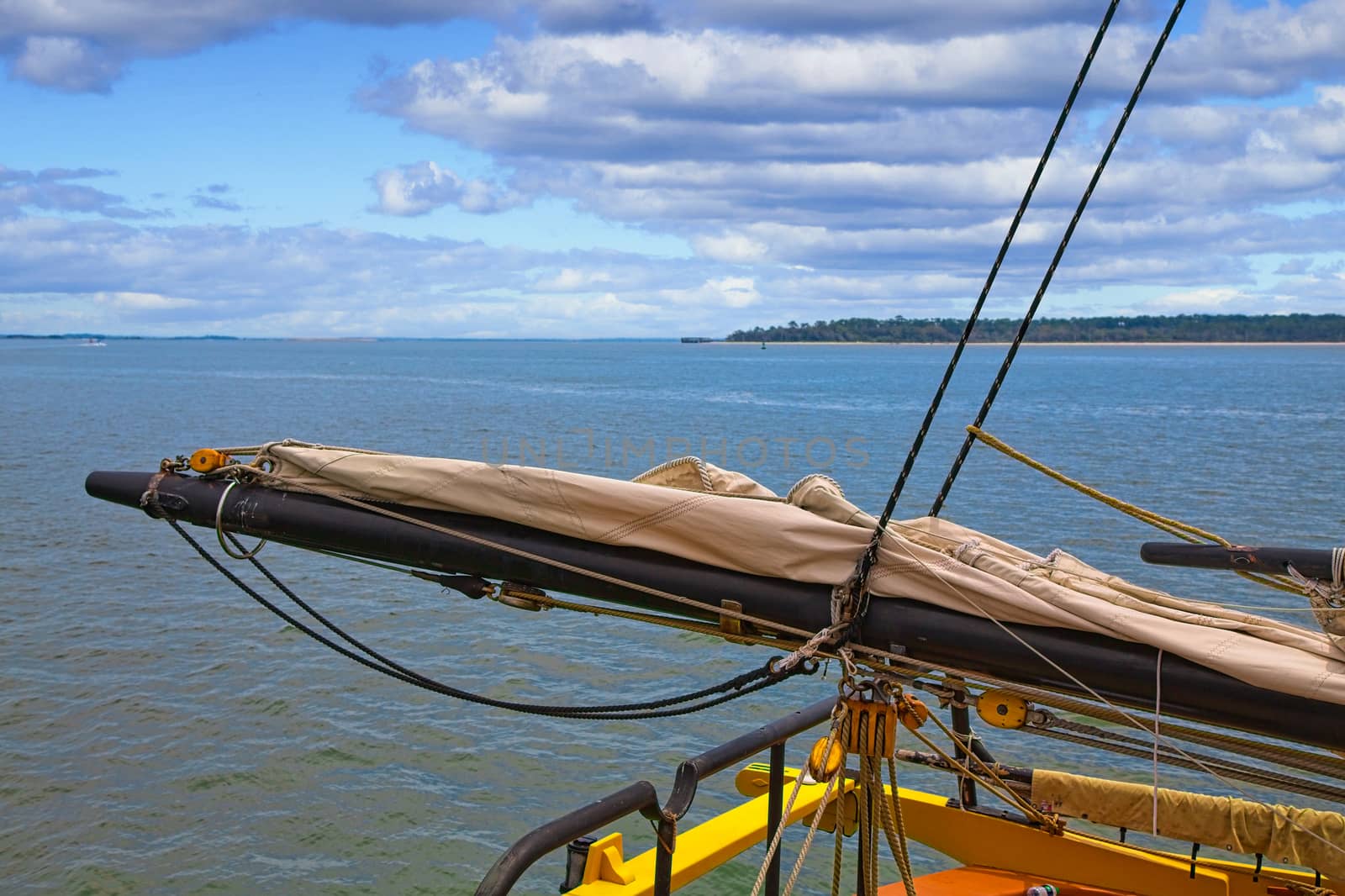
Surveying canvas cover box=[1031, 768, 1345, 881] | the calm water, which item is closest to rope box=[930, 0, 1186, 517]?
canvas cover box=[1031, 768, 1345, 881]

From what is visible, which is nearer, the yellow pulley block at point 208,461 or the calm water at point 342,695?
the yellow pulley block at point 208,461

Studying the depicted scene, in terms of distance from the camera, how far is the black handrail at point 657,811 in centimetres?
383

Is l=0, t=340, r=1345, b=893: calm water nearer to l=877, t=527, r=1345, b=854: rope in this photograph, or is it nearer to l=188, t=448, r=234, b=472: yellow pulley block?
l=188, t=448, r=234, b=472: yellow pulley block

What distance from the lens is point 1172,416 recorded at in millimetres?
66562

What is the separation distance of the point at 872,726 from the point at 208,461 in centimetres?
355

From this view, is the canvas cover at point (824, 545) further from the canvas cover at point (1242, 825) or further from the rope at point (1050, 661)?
the canvas cover at point (1242, 825)

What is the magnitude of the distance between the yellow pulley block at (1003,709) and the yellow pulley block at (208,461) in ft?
12.8

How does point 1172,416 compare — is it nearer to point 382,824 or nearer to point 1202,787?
point 1202,787

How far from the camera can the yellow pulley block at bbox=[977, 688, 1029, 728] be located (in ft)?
15.0

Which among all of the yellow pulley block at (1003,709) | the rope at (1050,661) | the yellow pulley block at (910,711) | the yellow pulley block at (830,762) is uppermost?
the rope at (1050,661)

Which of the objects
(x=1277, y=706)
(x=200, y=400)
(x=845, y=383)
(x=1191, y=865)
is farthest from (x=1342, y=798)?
(x=845, y=383)

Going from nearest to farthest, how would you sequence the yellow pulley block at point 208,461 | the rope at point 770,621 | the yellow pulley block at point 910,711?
the rope at point 770,621
the yellow pulley block at point 910,711
the yellow pulley block at point 208,461

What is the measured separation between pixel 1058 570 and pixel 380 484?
3057 millimetres

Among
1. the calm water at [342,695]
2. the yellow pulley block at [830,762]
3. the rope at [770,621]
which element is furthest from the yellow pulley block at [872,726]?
the calm water at [342,695]
